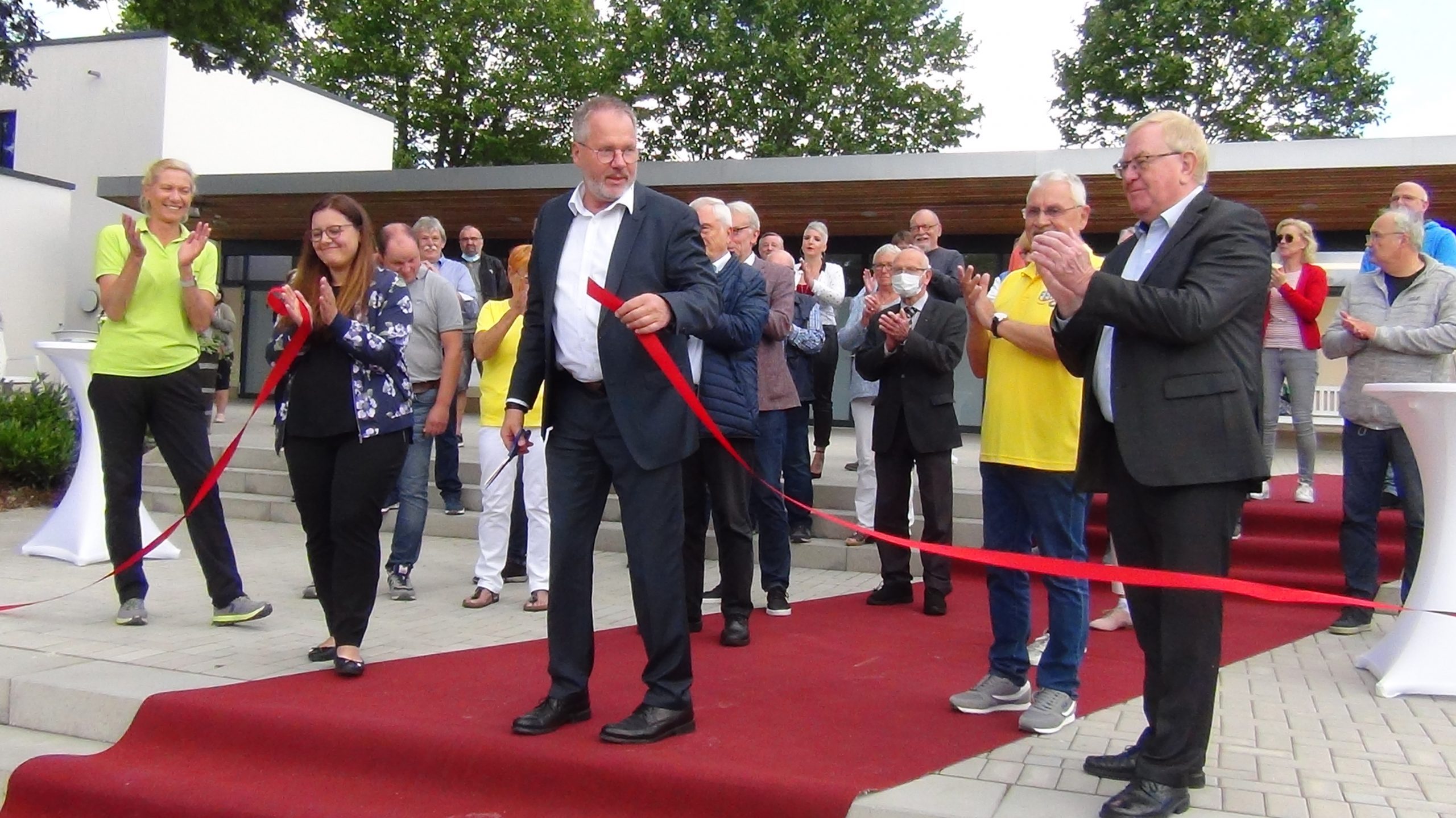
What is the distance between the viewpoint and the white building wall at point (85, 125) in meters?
21.0

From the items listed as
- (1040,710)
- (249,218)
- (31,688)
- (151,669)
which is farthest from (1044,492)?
(249,218)

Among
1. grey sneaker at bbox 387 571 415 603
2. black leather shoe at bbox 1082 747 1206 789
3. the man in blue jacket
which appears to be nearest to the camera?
black leather shoe at bbox 1082 747 1206 789

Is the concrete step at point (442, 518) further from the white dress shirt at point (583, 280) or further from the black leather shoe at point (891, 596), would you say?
the white dress shirt at point (583, 280)

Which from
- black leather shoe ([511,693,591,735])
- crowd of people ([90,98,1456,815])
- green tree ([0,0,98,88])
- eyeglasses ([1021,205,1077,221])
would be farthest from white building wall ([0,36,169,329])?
eyeglasses ([1021,205,1077,221])

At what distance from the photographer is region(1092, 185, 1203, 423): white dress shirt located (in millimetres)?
3301

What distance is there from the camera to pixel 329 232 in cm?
456

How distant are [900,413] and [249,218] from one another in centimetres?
1242

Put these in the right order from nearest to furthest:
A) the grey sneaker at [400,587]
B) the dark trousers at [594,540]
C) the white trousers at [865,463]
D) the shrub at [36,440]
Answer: the dark trousers at [594,540], the grey sneaker at [400,587], the white trousers at [865,463], the shrub at [36,440]

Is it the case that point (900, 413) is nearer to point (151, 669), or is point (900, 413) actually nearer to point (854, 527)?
point (854, 527)

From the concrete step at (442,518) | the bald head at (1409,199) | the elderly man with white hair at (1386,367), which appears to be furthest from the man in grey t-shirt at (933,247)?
the bald head at (1409,199)

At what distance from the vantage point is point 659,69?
1467 inches

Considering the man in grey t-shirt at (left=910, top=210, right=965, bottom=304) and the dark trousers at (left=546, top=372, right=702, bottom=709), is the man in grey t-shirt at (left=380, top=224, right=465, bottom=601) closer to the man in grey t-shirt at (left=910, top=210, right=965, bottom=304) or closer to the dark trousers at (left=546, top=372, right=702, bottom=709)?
the dark trousers at (left=546, top=372, right=702, bottom=709)

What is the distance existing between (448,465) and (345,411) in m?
4.27

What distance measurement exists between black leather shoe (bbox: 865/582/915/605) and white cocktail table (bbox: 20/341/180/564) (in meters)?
4.13
